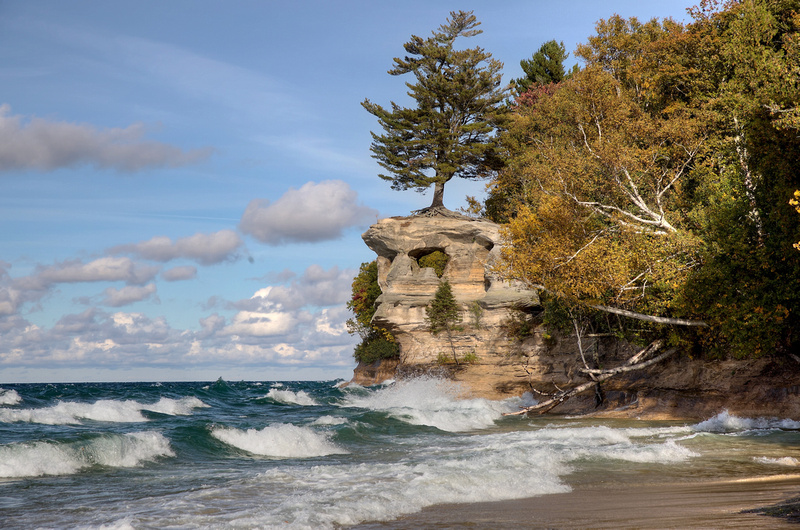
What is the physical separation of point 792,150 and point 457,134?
87.5 ft

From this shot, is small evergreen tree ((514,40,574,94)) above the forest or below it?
above

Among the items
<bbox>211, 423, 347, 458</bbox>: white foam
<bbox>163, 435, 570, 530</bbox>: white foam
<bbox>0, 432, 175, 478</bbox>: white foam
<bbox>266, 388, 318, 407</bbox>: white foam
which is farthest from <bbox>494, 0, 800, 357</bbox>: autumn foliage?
<bbox>266, 388, 318, 407</bbox>: white foam

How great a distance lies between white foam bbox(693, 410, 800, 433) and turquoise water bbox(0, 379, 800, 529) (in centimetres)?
5

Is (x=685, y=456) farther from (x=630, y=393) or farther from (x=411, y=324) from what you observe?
(x=411, y=324)

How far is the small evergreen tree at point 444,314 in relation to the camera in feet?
122

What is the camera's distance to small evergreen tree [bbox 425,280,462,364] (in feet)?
122

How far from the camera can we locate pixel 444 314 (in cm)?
3738

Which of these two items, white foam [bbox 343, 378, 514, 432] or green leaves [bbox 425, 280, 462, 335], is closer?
white foam [bbox 343, 378, 514, 432]

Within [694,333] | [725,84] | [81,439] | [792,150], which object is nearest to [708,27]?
[725,84]

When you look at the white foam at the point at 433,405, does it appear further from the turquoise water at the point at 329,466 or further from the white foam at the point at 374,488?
the white foam at the point at 374,488

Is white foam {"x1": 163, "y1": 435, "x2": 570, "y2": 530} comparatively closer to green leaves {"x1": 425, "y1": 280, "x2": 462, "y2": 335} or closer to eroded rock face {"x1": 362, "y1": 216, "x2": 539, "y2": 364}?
eroded rock face {"x1": 362, "y1": 216, "x2": 539, "y2": 364}

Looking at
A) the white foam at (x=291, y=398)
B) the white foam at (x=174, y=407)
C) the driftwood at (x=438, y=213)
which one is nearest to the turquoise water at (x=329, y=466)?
the white foam at (x=174, y=407)

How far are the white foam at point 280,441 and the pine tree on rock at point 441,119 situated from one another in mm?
27102

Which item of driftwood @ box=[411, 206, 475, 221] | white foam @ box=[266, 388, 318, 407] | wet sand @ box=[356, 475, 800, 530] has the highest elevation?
driftwood @ box=[411, 206, 475, 221]
